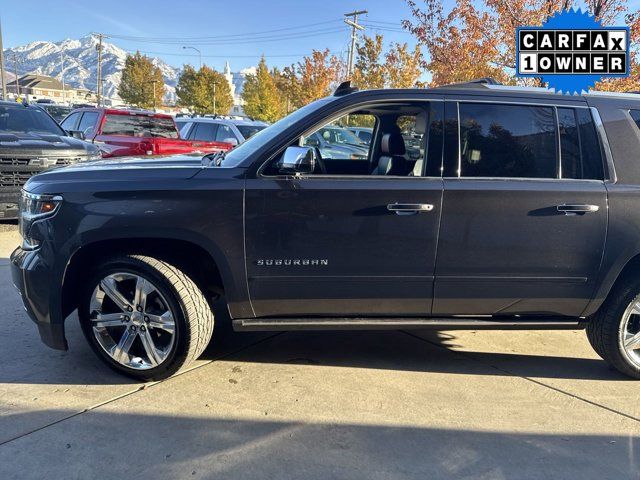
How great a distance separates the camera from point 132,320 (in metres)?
3.29

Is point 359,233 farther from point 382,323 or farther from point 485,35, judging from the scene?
point 485,35

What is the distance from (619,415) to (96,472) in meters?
3.02

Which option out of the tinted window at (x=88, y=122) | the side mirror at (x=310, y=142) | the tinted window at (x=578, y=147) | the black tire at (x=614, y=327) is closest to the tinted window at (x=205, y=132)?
the tinted window at (x=88, y=122)

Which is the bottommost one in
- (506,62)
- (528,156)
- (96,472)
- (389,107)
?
(96,472)

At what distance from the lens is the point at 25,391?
125 inches

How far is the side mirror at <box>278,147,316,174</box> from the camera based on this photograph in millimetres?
3109

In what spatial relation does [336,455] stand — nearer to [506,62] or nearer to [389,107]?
[389,107]

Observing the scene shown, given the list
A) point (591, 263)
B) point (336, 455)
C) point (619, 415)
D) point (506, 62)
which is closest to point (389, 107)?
point (591, 263)

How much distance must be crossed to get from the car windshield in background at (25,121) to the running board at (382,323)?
699cm

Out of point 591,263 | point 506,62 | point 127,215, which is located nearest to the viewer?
point 127,215

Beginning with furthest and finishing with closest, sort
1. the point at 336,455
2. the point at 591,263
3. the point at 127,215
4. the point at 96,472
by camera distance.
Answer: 1. the point at 591,263
2. the point at 127,215
3. the point at 336,455
4. the point at 96,472

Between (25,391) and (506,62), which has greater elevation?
Answer: (506,62)

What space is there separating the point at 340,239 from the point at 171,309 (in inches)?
46.5

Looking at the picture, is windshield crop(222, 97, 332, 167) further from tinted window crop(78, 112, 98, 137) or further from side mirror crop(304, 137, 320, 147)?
tinted window crop(78, 112, 98, 137)
